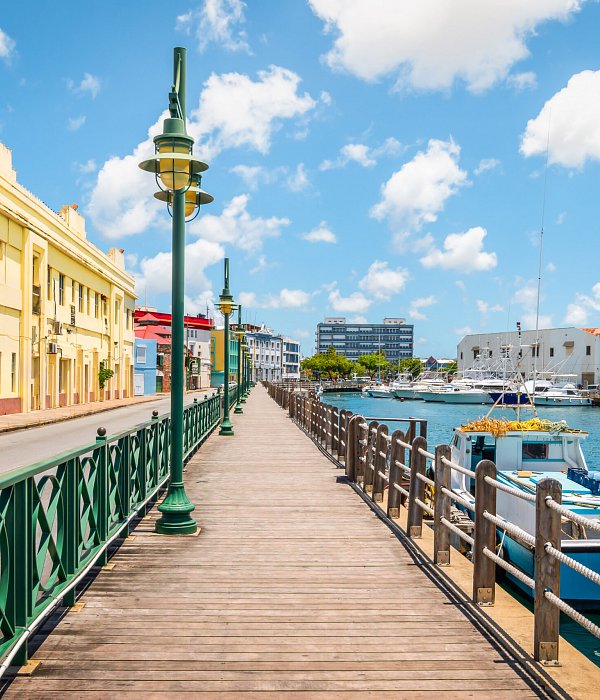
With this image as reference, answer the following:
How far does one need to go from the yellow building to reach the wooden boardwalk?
25711mm

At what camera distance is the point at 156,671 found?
4.38 metres

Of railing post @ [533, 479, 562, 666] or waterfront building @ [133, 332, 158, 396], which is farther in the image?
waterfront building @ [133, 332, 158, 396]

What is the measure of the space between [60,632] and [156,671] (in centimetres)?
106

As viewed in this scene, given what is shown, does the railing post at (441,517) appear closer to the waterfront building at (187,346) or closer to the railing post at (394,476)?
the railing post at (394,476)

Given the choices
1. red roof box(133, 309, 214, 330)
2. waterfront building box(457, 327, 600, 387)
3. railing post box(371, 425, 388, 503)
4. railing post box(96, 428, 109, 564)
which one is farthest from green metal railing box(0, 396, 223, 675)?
waterfront building box(457, 327, 600, 387)

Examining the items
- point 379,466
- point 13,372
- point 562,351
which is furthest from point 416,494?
point 562,351

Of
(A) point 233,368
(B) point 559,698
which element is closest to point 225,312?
(B) point 559,698

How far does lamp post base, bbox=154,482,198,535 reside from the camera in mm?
8070

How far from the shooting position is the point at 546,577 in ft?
14.9

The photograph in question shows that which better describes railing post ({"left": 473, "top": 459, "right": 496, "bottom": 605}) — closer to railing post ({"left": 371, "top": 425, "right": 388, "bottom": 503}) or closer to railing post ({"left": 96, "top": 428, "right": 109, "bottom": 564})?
railing post ({"left": 96, "top": 428, "right": 109, "bottom": 564})

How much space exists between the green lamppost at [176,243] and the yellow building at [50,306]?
77.5ft

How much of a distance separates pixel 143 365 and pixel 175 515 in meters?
57.9

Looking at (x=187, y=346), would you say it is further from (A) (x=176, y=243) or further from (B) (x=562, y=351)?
(A) (x=176, y=243)

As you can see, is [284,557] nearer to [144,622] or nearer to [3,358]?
[144,622]
